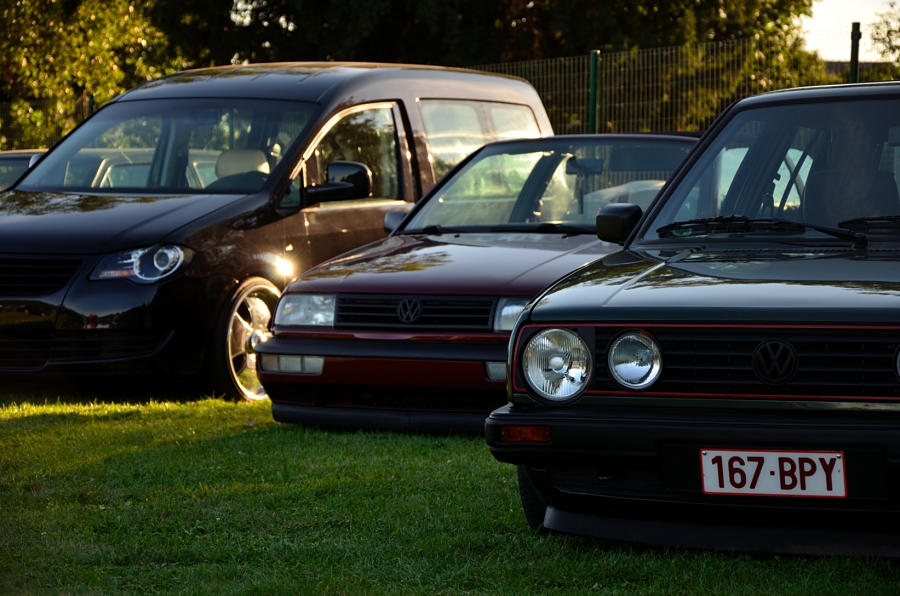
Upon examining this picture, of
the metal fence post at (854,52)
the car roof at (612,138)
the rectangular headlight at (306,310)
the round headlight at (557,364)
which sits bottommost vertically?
the rectangular headlight at (306,310)

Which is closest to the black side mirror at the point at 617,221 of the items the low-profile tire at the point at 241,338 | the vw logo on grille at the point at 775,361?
the vw logo on grille at the point at 775,361

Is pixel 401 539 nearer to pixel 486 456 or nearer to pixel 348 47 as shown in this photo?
pixel 486 456

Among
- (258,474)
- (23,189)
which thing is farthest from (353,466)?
(23,189)

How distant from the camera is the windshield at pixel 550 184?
7262 mm

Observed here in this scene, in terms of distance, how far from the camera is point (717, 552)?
3926mm

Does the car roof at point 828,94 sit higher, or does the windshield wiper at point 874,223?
the car roof at point 828,94

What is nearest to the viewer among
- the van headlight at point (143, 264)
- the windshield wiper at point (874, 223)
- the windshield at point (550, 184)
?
the windshield wiper at point (874, 223)

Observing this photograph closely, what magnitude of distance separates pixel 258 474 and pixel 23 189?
3826 millimetres


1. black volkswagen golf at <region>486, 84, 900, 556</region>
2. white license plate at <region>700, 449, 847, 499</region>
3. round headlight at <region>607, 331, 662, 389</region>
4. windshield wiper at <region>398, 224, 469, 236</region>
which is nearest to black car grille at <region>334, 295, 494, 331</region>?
windshield wiper at <region>398, 224, 469, 236</region>

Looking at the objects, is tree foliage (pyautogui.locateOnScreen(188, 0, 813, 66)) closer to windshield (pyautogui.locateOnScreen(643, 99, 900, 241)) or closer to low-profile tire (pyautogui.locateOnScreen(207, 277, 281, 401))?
low-profile tire (pyautogui.locateOnScreen(207, 277, 281, 401))

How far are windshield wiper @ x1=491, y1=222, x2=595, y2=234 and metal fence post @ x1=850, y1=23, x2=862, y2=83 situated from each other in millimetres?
6121

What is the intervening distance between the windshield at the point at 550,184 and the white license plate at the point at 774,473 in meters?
3.63

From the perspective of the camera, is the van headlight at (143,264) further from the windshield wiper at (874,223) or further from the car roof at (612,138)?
the windshield wiper at (874,223)

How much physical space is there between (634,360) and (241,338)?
4.18m
